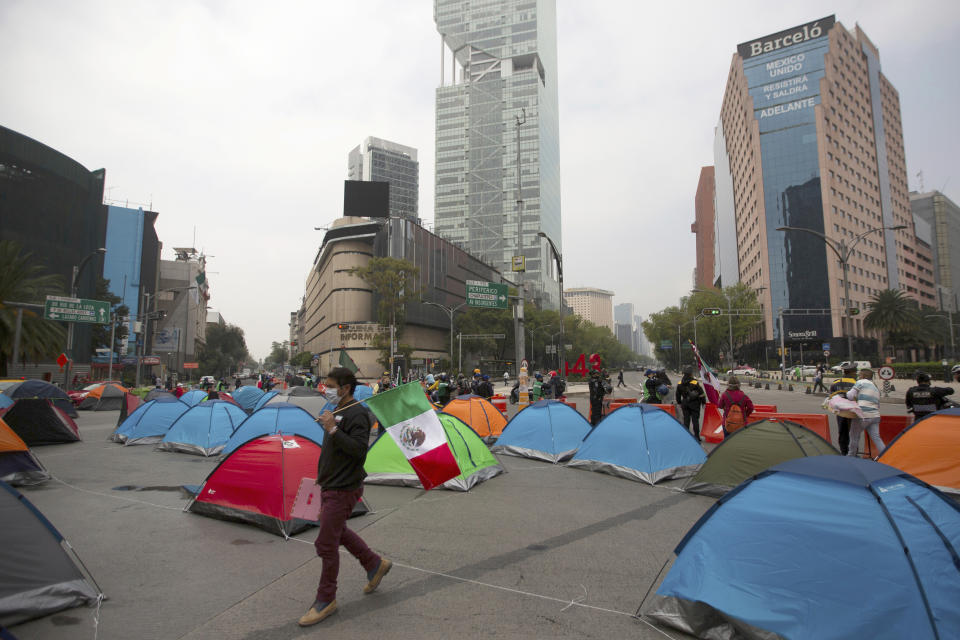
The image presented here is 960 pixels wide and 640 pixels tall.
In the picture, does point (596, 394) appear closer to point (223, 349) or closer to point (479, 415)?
point (479, 415)

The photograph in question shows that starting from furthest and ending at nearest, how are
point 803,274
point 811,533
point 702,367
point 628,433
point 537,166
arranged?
1. point 537,166
2. point 803,274
3. point 702,367
4. point 628,433
5. point 811,533

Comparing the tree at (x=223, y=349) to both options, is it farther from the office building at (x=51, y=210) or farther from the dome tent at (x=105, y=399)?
the dome tent at (x=105, y=399)

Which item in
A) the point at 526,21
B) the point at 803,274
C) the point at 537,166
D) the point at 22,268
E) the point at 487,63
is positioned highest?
the point at 526,21

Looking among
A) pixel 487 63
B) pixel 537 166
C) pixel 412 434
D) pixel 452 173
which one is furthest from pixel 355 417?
pixel 487 63

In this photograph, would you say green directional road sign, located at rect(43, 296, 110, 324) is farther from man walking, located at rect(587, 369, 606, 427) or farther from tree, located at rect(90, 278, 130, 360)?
tree, located at rect(90, 278, 130, 360)

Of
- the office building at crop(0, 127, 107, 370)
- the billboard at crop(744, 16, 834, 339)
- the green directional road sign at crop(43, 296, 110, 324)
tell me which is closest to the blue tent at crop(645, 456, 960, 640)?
the green directional road sign at crop(43, 296, 110, 324)

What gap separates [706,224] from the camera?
14275 centimetres

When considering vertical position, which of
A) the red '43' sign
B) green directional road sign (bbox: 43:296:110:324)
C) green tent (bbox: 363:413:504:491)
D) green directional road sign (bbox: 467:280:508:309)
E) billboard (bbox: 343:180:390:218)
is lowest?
green tent (bbox: 363:413:504:491)

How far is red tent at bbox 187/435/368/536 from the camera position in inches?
238

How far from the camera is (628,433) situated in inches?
358

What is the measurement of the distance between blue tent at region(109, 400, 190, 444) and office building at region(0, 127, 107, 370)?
118 ft

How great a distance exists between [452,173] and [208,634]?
120 m

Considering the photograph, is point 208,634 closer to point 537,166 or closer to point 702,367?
point 702,367

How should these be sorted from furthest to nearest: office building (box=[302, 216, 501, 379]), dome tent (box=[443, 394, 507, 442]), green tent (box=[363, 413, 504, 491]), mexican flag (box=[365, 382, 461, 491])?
1. office building (box=[302, 216, 501, 379])
2. dome tent (box=[443, 394, 507, 442])
3. green tent (box=[363, 413, 504, 491])
4. mexican flag (box=[365, 382, 461, 491])
